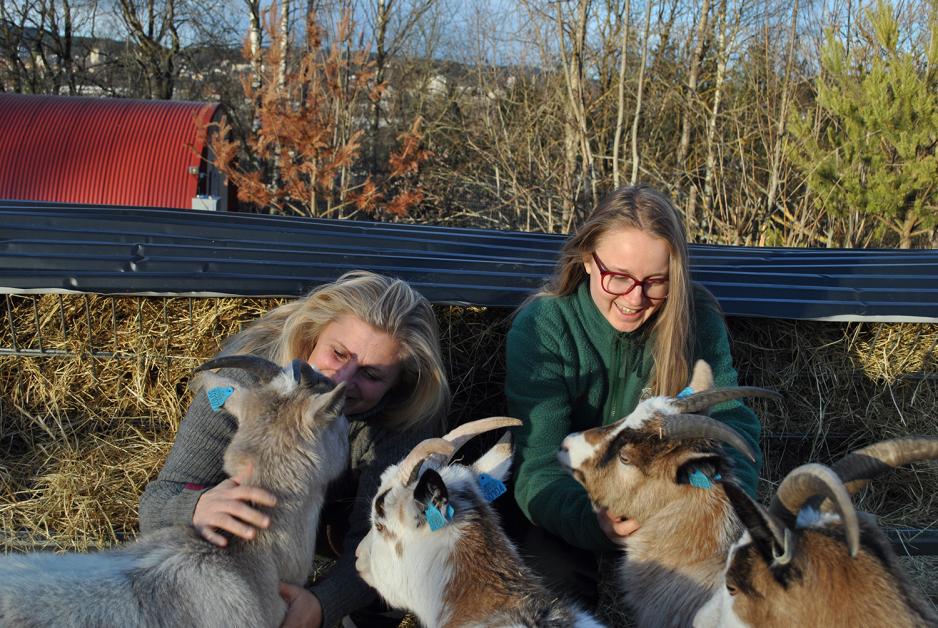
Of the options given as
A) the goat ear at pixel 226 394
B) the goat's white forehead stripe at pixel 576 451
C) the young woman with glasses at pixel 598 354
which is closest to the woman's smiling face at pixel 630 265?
the young woman with glasses at pixel 598 354

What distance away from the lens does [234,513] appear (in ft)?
10.1

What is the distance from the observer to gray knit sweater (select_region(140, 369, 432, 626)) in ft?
11.4

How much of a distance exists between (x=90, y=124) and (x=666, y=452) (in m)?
12.8

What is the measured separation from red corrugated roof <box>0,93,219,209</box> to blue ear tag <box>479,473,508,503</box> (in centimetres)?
1078

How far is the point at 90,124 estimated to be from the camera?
45.1 ft

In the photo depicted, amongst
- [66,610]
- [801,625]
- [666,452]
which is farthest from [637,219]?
[66,610]

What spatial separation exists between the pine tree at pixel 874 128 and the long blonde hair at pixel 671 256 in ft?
25.1

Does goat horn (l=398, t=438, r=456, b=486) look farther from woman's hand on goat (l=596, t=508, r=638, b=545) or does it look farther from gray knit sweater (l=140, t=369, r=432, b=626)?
woman's hand on goat (l=596, t=508, r=638, b=545)

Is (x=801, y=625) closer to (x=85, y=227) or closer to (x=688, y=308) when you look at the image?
(x=688, y=308)

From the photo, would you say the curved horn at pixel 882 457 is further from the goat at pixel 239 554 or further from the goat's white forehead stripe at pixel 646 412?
the goat at pixel 239 554

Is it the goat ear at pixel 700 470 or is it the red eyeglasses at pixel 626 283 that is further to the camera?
the red eyeglasses at pixel 626 283

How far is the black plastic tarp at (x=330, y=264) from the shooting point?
4383mm

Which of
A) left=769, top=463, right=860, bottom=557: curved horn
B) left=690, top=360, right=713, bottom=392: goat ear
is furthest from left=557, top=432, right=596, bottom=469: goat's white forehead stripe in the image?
left=769, top=463, right=860, bottom=557: curved horn

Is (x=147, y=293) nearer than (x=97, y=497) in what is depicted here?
Yes
